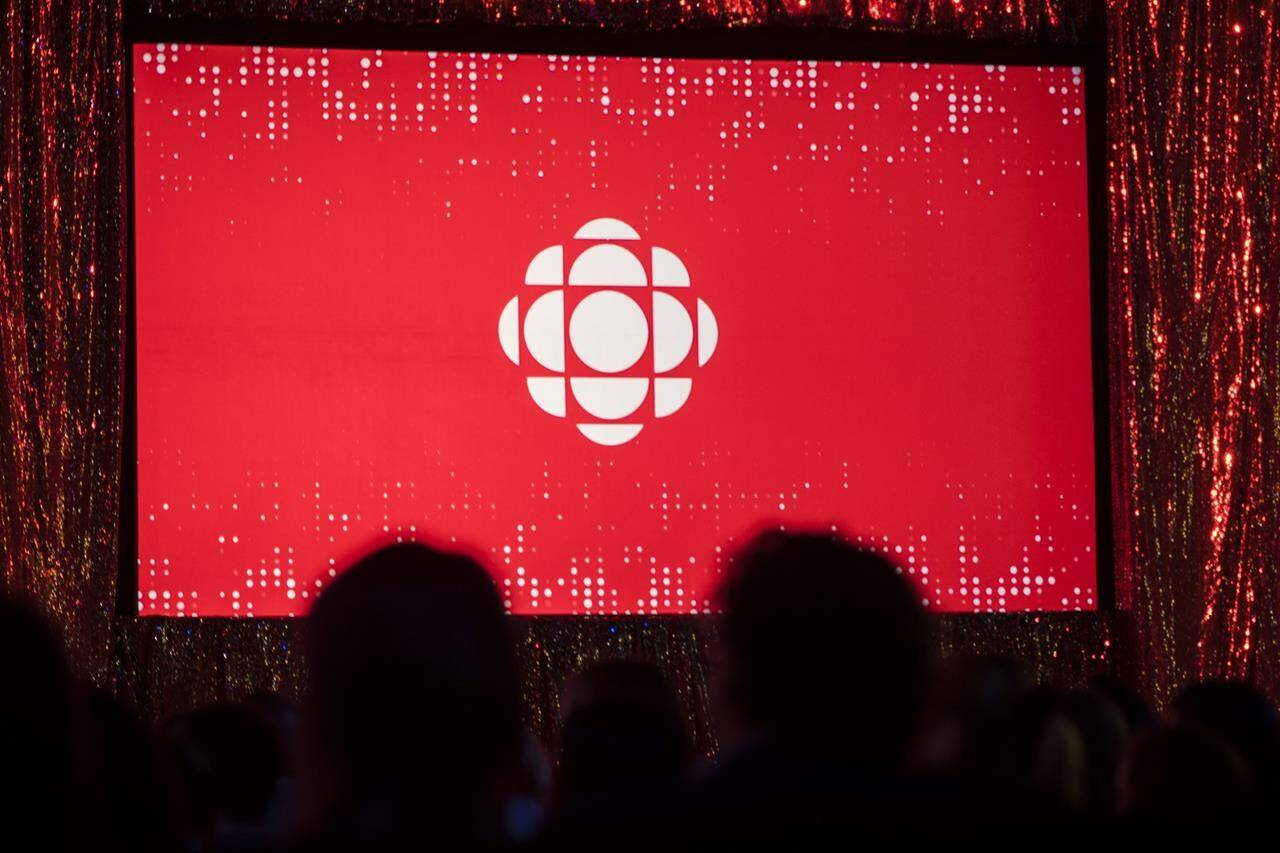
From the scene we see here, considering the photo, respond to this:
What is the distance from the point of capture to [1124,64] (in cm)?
621

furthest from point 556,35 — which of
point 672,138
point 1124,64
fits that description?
point 1124,64

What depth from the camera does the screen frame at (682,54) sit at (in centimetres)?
579

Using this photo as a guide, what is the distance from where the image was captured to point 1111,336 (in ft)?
20.6

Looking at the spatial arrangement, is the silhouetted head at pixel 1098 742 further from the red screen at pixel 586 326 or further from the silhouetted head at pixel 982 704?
the red screen at pixel 586 326

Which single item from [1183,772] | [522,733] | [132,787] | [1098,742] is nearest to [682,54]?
[1098,742]

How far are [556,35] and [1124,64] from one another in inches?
80.2

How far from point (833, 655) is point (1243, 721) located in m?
1.40

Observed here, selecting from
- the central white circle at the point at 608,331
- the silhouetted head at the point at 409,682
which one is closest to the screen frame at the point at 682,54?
the central white circle at the point at 608,331

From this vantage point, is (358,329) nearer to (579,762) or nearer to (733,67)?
(733,67)

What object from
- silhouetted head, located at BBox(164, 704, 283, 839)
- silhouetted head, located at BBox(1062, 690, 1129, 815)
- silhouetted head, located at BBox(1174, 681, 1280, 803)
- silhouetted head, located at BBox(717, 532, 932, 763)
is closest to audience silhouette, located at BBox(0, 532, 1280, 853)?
silhouetted head, located at BBox(717, 532, 932, 763)

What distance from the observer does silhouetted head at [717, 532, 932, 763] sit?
129 centimetres

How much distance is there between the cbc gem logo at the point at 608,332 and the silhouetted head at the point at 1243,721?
10.9 ft

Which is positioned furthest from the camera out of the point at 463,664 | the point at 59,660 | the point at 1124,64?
the point at 1124,64

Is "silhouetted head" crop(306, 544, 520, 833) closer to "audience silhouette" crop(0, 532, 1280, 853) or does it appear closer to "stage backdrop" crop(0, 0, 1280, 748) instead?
"audience silhouette" crop(0, 532, 1280, 853)
